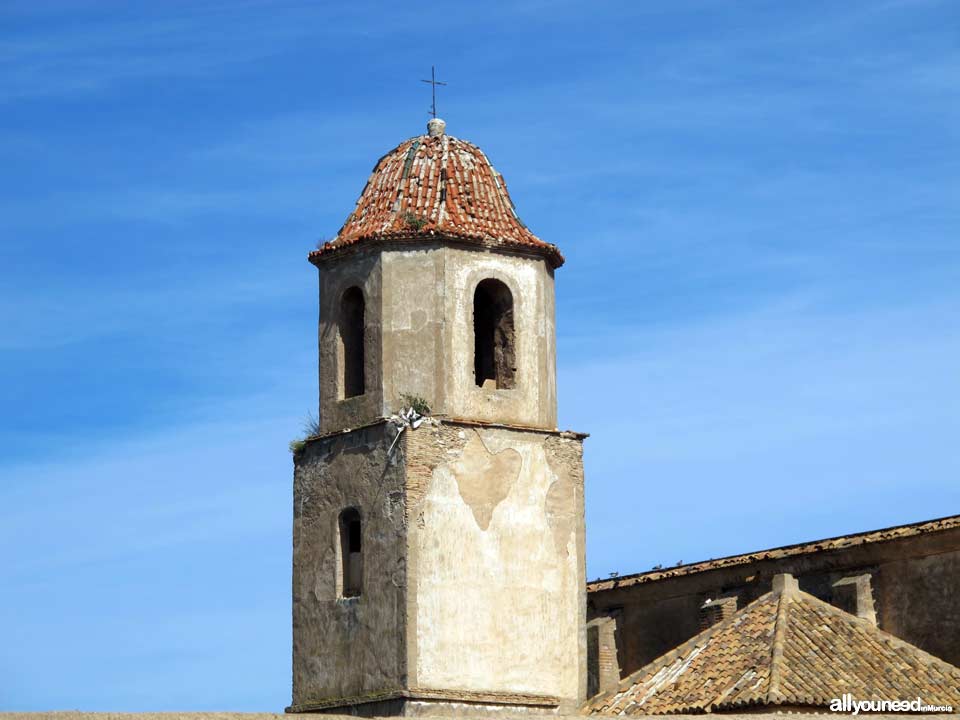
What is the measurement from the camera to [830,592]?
2909 centimetres

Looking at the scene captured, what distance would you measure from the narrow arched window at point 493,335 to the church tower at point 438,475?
0.02m

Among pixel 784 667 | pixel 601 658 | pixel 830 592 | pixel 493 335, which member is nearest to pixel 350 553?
pixel 493 335

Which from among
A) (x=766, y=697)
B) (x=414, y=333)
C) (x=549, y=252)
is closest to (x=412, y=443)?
(x=414, y=333)

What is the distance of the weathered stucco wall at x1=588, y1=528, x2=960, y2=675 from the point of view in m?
28.1

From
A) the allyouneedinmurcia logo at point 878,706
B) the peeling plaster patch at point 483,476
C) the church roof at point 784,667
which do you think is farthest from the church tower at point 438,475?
the allyouneedinmurcia logo at point 878,706

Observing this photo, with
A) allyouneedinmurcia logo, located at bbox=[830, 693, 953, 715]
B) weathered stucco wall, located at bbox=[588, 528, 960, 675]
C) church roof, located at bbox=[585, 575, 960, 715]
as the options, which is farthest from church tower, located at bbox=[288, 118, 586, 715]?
allyouneedinmurcia logo, located at bbox=[830, 693, 953, 715]

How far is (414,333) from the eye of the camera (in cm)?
2766

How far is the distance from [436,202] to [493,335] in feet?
5.60

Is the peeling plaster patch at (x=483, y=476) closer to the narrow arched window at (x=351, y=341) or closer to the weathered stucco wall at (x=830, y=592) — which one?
the narrow arched window at (x=351, y=341)

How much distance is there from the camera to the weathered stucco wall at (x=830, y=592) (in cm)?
2809

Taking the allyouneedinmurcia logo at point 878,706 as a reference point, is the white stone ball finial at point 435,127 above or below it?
above

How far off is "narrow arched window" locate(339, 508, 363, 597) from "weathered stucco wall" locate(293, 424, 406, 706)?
9 cm

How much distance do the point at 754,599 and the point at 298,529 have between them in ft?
18.9

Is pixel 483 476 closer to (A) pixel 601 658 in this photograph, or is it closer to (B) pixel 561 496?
(B) pixel 561 496
